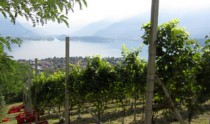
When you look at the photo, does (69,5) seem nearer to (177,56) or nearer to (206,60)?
(177,56)

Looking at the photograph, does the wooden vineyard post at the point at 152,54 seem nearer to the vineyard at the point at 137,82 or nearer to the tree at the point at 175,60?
the vineyard at the point at 137,82

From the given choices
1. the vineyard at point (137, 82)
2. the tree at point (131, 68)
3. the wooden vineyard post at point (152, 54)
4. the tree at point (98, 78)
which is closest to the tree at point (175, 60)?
the vineyard at point (137, 82)

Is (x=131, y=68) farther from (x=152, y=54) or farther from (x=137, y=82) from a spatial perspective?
(x=152, y=54)

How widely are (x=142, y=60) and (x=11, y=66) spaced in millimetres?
11704

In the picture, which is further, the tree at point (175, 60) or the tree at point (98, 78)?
the tree at point (98, 78)

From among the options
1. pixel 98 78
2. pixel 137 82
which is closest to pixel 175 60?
pixel 137 82

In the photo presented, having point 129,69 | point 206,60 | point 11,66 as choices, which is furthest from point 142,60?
point 11,66

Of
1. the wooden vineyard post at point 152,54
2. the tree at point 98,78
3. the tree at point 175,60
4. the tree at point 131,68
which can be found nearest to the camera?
the wooden vineyard post at point 152,54

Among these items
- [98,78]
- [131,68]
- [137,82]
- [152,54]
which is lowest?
[137,82]

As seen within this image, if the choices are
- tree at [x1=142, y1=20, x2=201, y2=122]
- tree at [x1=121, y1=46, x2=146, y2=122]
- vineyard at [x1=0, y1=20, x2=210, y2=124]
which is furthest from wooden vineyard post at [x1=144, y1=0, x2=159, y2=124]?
tree at [x1=121, y1=46, x2=146, y2=122]

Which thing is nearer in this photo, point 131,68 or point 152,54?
point 152,54

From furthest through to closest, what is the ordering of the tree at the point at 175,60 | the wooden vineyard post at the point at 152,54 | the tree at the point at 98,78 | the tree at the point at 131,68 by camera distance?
1. the tree at the point at 98,78
2. the tree at the point at 131,68
3. the tree at the point at 175,60
4. the wooden vineyard post at the point at 152,54

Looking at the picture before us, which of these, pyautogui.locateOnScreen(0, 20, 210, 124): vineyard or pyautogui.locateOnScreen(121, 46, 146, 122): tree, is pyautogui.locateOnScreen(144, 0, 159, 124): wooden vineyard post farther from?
pyautogui.locateOnScreen(121, 46, 146, 122): tree

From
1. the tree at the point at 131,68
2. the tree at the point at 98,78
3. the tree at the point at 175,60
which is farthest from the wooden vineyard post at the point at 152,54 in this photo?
the tree at the point at 98,78
